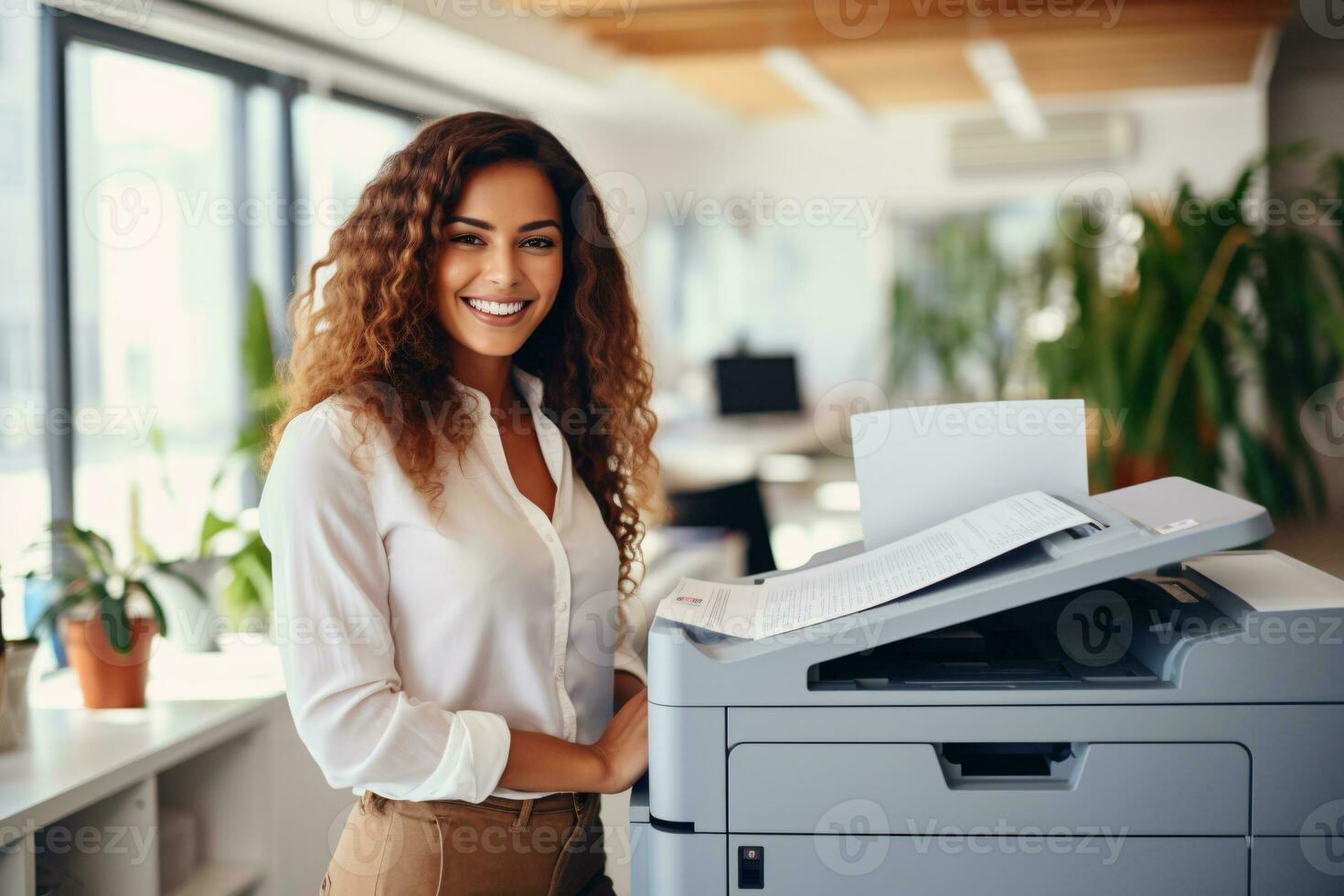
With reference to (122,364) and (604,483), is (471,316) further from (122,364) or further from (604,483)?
(122,364)

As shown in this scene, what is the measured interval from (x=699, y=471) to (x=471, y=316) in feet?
13.6

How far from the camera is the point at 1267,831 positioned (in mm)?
959

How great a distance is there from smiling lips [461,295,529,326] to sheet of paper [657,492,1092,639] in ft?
1.18

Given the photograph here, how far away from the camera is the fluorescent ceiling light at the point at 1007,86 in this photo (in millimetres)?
5012

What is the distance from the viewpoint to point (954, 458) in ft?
3.77
